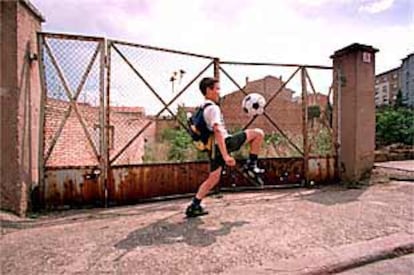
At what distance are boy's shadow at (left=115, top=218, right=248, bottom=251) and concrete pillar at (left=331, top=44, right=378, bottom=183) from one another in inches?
131

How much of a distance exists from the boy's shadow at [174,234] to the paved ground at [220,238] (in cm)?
1

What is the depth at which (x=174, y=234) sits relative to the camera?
3.98m

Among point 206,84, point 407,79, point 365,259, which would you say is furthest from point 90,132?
point 407,79

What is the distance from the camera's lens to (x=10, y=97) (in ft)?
15.4

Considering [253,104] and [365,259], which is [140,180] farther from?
[365,259]

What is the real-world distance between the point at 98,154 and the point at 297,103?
405cm

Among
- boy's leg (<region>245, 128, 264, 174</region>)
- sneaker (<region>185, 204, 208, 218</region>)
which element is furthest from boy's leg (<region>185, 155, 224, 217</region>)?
boy's leg (<region>245, 128, 264, 174</region>)

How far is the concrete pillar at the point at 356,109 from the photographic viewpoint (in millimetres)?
6773

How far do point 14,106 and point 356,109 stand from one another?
217 inches

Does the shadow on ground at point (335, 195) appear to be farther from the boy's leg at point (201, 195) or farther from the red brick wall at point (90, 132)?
the red brick wall at point (90, 132)

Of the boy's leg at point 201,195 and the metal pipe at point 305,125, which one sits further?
the metal pipe at point 305,125

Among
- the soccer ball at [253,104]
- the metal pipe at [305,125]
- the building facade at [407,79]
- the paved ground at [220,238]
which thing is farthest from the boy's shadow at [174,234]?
the building facade at [407,79]

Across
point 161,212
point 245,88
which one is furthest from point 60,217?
point 245,88

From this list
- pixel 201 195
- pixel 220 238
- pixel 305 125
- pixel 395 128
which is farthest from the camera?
pixel 395 128
